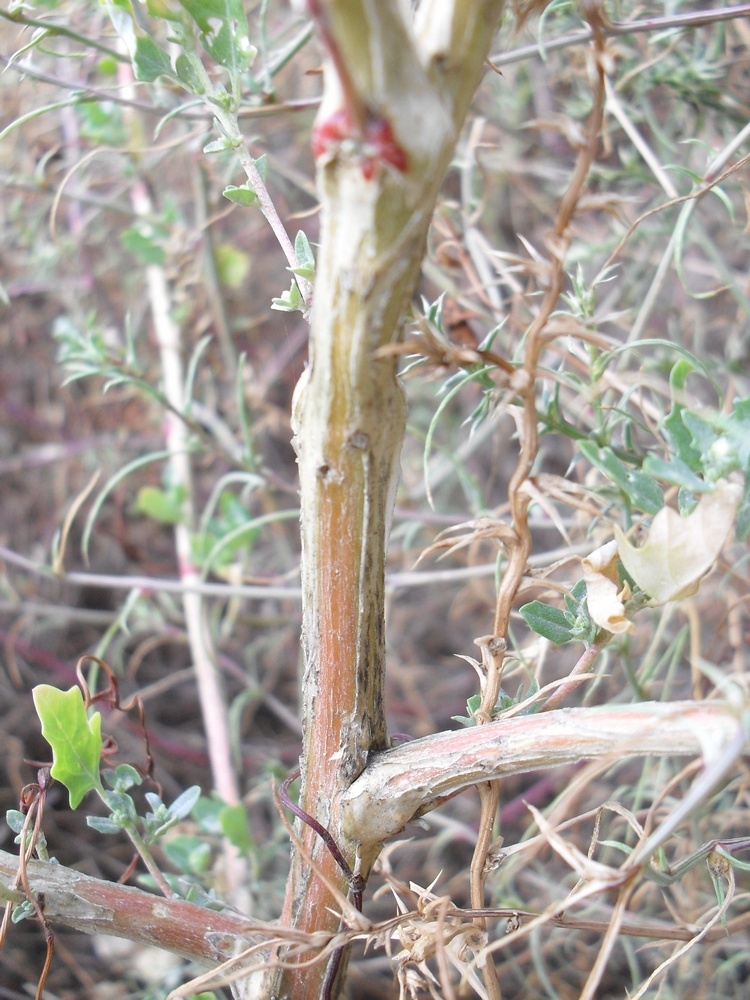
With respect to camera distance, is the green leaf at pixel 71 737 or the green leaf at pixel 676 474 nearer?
the green leaf at pixel 676 474

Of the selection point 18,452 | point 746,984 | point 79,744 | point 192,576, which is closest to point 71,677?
point 192,576

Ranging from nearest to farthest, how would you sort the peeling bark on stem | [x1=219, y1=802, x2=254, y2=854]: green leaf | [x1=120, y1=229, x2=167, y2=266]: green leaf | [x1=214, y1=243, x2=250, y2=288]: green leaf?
the peeling bark on stem
[x1=219, y1=802, x2=254, y2=854]: green leaf
[x1=120, y1=229, x2=167, y2=266]: green leaf
[x1=214, y1=243, x2=250, y2=288]: green leaf

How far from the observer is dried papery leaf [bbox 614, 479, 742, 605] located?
348mm

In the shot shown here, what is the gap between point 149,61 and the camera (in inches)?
19.2

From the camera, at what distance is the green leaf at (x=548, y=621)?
423 millimetres

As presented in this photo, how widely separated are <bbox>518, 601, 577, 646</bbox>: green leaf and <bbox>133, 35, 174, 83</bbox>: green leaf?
39cm

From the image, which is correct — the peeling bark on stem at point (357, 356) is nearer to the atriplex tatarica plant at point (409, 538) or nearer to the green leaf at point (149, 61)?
the atriplex tatarica plant at point (409, 538)

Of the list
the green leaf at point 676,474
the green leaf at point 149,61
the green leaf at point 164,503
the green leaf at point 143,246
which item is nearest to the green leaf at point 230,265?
the green leaf at point 143,246

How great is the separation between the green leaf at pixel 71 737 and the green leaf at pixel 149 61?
37 centimetres

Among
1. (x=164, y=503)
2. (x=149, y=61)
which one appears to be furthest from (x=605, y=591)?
(x=164, y=503)

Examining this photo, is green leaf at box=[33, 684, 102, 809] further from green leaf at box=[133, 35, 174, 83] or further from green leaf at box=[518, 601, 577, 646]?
green leaf at box=[133, 35, 174, 83]

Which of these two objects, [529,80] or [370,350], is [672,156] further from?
[370,350]

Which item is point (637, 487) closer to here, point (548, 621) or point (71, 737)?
point (548, 621)

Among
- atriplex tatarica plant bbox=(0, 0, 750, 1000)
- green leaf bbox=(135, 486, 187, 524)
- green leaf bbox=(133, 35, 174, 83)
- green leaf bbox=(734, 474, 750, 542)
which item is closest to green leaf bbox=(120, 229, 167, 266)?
atriplex tatarica plant bbox=(0, 0, 750, 1000)
